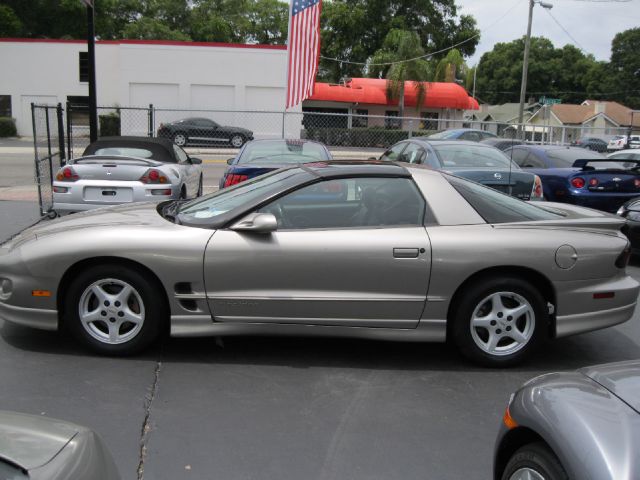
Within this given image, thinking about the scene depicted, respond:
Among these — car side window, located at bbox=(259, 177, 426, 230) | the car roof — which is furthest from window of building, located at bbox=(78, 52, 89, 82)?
car side window, located at bbox=(259, 177, 426, 230)

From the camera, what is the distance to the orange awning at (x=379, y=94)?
39.2m

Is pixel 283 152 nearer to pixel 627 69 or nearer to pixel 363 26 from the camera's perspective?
pixel 363 26

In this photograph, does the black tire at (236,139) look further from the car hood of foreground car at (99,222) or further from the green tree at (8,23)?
the car hood of foreground car at (99,222)

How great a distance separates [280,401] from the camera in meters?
4.21

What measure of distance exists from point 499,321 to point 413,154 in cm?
614

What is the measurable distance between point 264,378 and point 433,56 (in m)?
54.6

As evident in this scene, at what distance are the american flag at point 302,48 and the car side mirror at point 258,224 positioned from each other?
45.7ft

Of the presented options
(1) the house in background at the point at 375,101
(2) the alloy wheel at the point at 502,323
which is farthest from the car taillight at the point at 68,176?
(1) the house in background at the point at 375,101

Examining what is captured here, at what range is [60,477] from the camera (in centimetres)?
186

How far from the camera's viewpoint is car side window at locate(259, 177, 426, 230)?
485 centimetres

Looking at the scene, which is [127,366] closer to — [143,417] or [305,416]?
[143,417]

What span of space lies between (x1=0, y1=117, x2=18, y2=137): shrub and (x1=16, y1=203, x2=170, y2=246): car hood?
33.5m

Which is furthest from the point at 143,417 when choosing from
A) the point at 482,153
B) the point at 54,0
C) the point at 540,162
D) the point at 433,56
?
the point at 433,56

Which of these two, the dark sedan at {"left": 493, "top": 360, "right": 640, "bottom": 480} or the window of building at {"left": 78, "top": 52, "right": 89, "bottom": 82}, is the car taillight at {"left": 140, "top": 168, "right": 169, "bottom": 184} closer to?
the dark sedan at {"left": 493, "top": 360, "right": 640, "bottom": 480}
